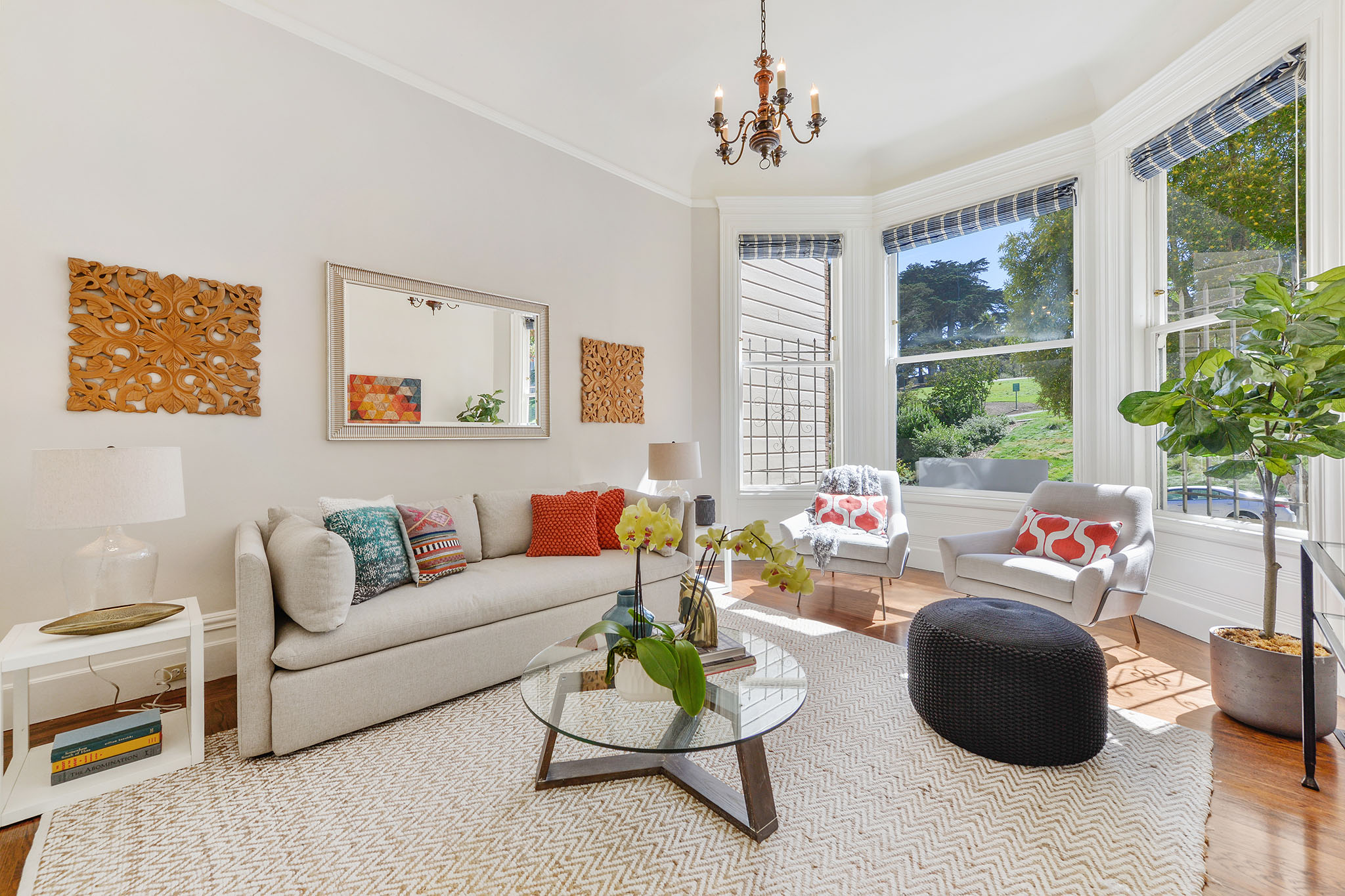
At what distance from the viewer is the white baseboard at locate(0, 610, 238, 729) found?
2262 mm

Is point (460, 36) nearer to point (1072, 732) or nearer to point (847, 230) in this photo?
point (847, 230)

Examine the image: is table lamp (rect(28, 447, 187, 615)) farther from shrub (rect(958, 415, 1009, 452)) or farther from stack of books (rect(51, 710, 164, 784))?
shrub (rect(958, 415, 1009, 452))

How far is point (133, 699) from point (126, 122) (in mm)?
2400

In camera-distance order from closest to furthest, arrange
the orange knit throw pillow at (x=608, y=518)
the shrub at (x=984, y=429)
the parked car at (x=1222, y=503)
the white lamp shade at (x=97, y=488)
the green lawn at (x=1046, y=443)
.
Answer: the white lamp shade at (x=97, y=488) → the parked car at (x=1222, y=503) → the orange knit throw pillow at (x=608, y=518) → the green lawn at (x=1046, y=443) → the shrub at (x=984, y=429)

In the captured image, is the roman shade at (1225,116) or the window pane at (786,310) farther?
the window pane at (786,310)

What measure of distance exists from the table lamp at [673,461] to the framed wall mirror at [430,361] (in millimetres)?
766

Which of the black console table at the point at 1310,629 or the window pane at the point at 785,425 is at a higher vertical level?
the window pane at the point at 785,425

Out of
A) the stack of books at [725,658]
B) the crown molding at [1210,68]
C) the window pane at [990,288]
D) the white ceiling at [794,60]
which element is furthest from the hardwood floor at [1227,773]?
the white ceiling at [794,60]

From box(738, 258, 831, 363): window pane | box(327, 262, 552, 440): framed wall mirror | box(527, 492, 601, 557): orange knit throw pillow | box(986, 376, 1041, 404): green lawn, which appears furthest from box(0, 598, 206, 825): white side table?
box(986, 376, 1041, 404): green lawn

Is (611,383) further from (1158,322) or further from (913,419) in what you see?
(1158,322)

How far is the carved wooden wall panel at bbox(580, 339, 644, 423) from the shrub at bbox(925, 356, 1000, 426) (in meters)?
2.35

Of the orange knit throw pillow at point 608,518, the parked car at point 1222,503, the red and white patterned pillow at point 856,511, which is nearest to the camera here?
the parked car at point 1222,503

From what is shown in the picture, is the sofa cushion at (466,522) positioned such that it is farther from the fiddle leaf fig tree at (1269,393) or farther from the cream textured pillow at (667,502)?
the fiddle leaf fig tree at (1269,393)

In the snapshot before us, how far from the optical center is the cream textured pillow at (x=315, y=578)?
2033 mm
